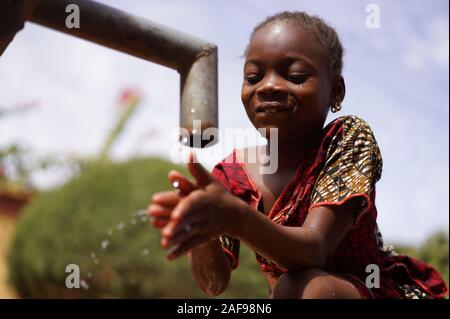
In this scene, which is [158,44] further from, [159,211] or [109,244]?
[109,244]

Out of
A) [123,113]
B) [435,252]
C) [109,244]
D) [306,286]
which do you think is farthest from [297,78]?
[123,113]

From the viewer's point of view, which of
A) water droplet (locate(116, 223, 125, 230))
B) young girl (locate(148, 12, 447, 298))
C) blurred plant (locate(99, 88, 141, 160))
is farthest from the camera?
blurred plant (locate(99, 88, 141, 160))

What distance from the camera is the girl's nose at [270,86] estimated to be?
6.53ft

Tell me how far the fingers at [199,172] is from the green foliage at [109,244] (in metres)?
4.76

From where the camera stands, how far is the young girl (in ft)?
5.57

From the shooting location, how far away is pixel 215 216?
148cm

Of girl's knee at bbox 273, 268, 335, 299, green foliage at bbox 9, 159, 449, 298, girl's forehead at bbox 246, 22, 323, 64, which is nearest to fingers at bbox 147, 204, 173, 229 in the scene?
girl's knee at bbox 273, 268, 335, 299

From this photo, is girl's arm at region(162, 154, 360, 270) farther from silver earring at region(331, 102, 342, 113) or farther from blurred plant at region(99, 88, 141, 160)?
blurred plant at region(99, 88, 141, 160)

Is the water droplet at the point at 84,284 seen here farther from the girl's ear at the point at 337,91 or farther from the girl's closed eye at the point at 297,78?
the girl's closed eye at the point at 297,78

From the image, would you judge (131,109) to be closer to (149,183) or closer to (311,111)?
(149,183)

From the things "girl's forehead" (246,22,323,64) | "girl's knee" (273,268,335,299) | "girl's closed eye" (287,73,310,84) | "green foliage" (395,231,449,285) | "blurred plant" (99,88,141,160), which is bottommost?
"girl's knee" (273,268,335,299)

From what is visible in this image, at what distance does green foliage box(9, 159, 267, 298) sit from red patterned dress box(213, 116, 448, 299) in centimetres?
394

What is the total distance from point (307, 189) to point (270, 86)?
35 cm

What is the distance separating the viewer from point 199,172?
4.89ft
